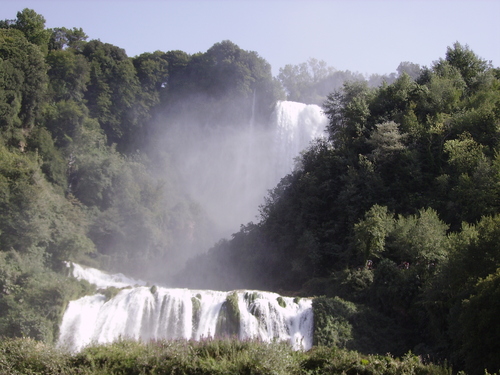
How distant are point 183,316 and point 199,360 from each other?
1301cm

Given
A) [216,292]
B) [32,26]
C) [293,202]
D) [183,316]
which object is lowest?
[183,316]

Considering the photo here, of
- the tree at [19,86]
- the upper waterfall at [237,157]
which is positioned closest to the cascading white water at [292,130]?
the upper waterfall at [237,157]

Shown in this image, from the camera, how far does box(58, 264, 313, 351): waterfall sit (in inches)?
938

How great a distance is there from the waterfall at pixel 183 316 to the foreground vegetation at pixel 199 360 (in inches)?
447

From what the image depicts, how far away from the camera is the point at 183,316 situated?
24.2m

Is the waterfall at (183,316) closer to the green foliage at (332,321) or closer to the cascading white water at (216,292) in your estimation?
the cascading white water at (216,292)

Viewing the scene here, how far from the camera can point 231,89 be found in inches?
2228

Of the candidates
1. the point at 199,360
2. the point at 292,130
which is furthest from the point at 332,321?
the point at 292,130

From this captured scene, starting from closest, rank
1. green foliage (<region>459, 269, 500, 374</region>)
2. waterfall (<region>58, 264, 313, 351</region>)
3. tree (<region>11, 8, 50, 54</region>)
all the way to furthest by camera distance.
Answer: green foliage (<region>459, 269, 500, 374</region>)
waterfall (<region>58, 264, 313, 351</region>)
tree (<region>11, 8, 50, 54</region>)

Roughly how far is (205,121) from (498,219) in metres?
41.7

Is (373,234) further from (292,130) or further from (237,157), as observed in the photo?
(237,157)

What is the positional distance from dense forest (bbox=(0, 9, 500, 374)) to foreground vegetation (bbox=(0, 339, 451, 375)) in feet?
12.5

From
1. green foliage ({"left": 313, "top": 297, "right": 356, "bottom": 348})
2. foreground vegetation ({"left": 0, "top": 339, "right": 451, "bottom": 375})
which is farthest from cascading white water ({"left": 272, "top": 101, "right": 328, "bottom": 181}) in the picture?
foreground vegetation ({"left": 0, "top": 339, "right": 451, "bottom": 375})

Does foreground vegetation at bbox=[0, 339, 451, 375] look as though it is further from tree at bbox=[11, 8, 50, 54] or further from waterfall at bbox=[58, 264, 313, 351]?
tree at bbox=[11, 8, 50, 54]
